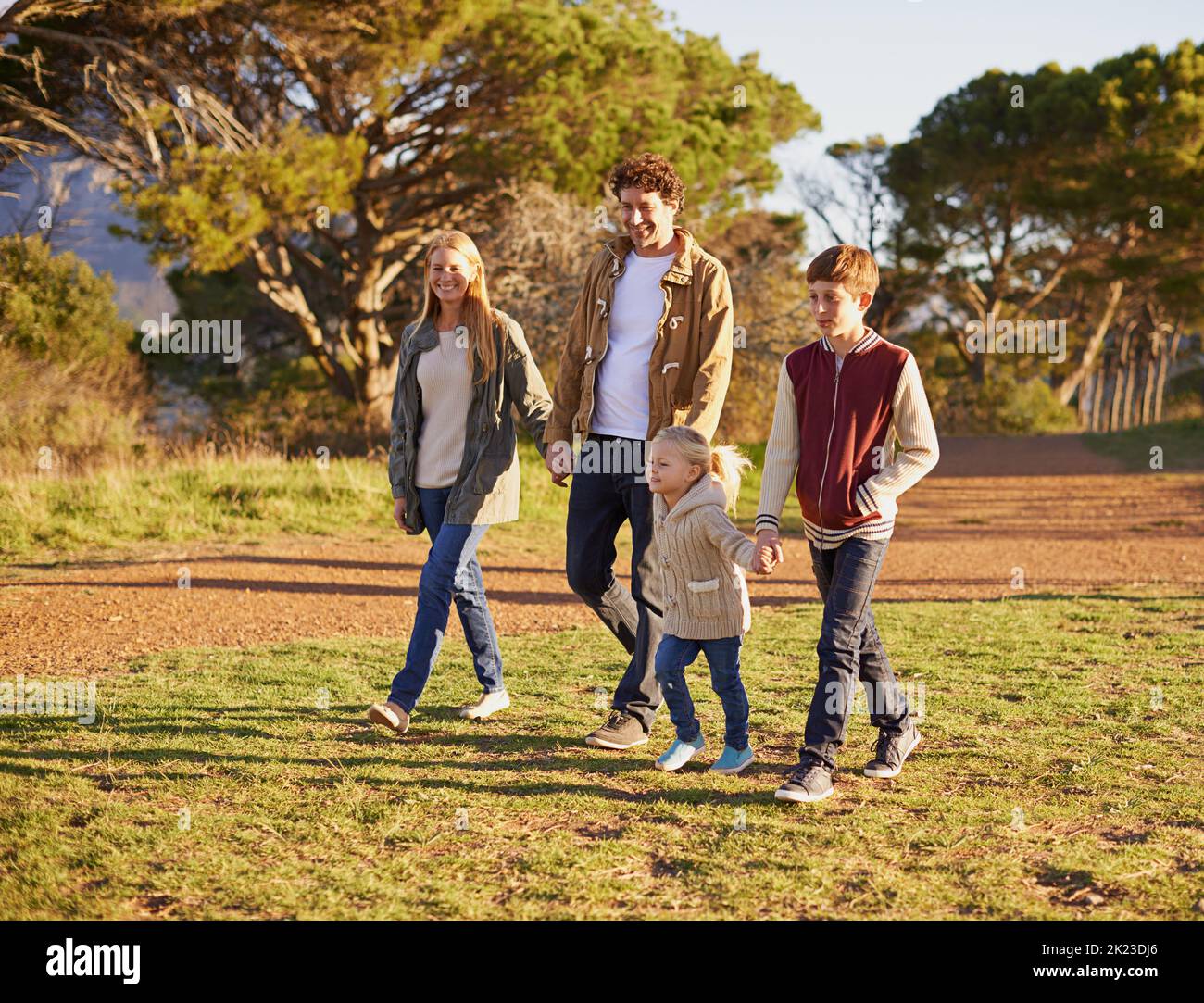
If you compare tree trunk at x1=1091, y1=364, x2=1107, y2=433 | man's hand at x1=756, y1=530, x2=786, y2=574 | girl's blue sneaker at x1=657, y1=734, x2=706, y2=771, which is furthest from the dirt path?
tree trunk at x1=1091, y1=364, x2=1107, y2=433

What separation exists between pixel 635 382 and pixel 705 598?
0.92 meters

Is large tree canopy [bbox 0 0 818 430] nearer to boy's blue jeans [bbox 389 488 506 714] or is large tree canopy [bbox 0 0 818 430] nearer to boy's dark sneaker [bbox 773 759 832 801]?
boy's blue jeans [bbox 389 488 506 714]

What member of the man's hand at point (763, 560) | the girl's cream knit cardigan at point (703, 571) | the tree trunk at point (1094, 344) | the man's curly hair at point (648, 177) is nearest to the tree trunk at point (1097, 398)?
the tree trunk at point (1094, 344)

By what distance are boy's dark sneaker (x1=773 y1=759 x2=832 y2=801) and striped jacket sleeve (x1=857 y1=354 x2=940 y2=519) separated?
0.90m

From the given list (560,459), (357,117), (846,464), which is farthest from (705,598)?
(357,117)

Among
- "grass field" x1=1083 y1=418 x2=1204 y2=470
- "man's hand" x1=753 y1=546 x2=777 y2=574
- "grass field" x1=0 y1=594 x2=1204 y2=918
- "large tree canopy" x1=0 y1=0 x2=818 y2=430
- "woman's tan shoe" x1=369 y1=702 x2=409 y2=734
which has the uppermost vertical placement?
"large tree canopy" x1=0 y1=0 x2=818 y2=430

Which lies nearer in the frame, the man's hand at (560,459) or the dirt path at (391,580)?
the man's hand at (560,459)

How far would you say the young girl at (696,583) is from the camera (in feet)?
13.7

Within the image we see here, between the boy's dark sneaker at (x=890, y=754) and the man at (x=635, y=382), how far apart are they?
89 centimetres

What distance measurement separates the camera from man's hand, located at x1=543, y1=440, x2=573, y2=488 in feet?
15.0

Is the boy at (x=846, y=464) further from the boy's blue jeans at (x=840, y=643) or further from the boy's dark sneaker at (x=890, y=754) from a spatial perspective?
the boy's dark sneaker at (x=890, y=754)

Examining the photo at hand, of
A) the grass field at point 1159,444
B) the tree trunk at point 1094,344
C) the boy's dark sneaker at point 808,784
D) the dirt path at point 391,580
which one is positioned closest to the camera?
the boy's dark sneaker at point 808,784

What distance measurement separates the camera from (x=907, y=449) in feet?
13.3
